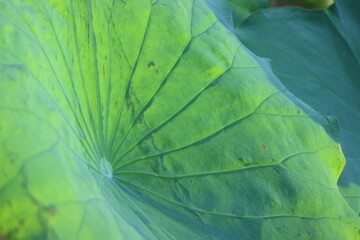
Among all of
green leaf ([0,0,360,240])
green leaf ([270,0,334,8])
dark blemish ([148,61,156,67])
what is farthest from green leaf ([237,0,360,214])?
dark blemish ([148,61,156,67])

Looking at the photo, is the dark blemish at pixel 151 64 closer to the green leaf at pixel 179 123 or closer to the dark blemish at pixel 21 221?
the green leaf at pixel 179 123

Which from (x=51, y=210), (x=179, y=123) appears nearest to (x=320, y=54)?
(x=179, y=123)

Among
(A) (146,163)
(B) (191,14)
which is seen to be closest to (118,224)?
(A) (146,163)

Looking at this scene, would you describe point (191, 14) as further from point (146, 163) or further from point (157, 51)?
point (146, 163)

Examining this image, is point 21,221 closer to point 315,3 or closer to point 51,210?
point 51,210

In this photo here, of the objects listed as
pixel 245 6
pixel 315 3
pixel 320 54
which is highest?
pixel 245 6

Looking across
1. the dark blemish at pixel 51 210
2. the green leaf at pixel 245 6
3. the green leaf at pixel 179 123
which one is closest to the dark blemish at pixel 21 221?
the dark blemish at pixel 51 210
